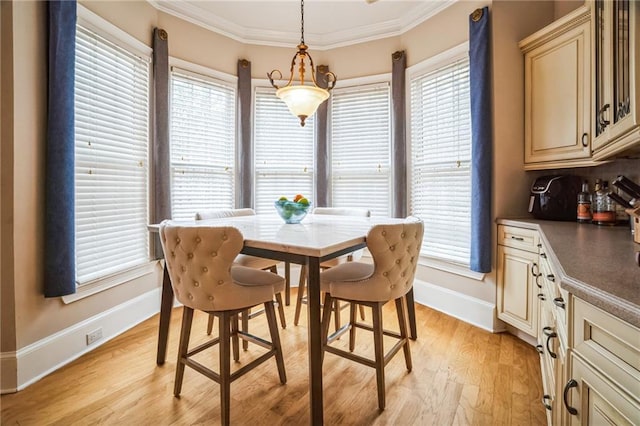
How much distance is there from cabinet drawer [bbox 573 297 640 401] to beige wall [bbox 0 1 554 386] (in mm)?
1845

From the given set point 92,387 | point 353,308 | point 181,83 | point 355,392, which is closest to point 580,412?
point 355,392

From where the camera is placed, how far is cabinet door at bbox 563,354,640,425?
673mm

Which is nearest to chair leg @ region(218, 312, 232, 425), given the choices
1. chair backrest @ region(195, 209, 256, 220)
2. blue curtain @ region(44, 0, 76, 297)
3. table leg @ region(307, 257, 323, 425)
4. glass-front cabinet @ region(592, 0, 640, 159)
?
table leg @ region(307, 257, 323, 425)

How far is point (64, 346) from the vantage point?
2.08 metres

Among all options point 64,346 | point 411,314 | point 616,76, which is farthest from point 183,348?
point 616,76

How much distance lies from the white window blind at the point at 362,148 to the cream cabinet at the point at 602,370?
107 inches

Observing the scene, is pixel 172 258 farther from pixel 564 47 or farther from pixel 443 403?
pixel 564 47

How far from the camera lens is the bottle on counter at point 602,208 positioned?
1977mm

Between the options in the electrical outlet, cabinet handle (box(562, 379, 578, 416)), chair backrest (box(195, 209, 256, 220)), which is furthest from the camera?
chair backrest (box(195, 209, 256, 220))

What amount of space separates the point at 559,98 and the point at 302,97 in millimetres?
1834

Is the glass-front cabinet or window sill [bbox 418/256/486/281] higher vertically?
the glass-front cabinet

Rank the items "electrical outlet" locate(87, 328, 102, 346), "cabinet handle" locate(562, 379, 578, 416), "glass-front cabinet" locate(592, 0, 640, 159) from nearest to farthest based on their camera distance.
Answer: "cabinet handle" locate(562, 379, 578, 416)
"glass-front cabinet" locate(592, 0, 640, 159)
"electrical outlet" locate(87, 328, 102, 346)

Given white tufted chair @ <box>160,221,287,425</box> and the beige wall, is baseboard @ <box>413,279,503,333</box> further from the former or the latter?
white tufted chair @ <box>160,221,287,425</box>

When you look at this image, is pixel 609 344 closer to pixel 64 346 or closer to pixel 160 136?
pixel 64 346
